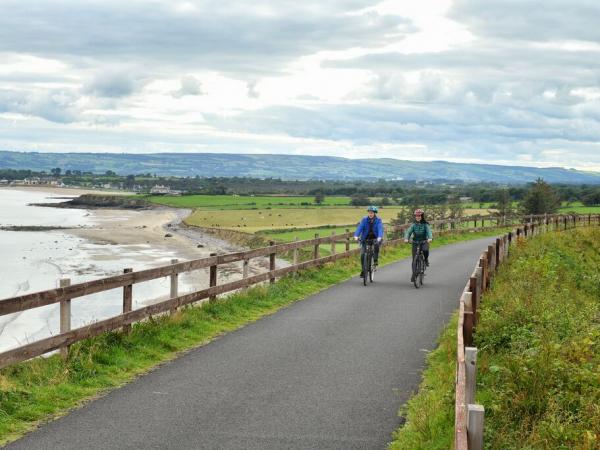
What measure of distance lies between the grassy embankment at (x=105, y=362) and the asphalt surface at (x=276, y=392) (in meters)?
0.31

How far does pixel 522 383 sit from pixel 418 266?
40.2 ft

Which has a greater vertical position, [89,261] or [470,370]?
[470,370]

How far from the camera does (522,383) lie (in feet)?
26.5

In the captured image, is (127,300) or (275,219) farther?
(275,219)

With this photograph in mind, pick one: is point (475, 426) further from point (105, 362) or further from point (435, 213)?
point (435, 213)

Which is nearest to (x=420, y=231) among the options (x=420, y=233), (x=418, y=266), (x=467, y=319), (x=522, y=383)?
(x=420, y=233)

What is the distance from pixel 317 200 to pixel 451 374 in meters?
169

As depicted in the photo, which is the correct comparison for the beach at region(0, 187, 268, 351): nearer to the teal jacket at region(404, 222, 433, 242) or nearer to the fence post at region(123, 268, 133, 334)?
the fence post at region(123, 268, 133, 334)

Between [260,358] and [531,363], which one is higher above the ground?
[531,363]

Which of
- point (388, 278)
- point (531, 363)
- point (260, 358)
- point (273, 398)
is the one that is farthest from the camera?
point (388, 278)

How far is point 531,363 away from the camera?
27.7ft

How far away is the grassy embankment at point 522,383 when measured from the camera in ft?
23.2

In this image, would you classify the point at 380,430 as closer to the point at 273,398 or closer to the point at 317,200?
the point at 273,398

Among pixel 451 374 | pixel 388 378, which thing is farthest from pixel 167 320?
pixel 451 374
